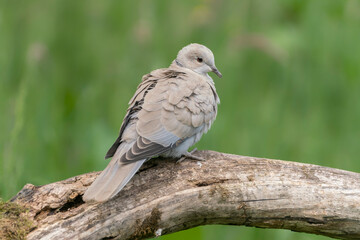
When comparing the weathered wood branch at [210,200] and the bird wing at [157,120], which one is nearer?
the weathered wood branch at [210,200]

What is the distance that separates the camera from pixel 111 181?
11.2 ft

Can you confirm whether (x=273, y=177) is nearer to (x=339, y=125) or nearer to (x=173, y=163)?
(x=173, y=163)

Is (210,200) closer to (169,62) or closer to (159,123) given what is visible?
(159,123)

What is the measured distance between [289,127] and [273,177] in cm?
256

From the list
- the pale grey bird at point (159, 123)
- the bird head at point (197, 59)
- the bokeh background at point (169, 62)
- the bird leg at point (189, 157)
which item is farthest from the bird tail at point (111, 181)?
the bird head at point (197, 59)

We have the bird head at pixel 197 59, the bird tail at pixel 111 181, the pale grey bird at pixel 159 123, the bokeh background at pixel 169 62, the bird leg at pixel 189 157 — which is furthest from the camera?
the bokeh background at pixel 169 62

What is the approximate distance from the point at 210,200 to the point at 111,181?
55 cm

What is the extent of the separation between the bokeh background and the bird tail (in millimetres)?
1262

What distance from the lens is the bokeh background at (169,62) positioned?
556 cm

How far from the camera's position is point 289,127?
620 centimetres

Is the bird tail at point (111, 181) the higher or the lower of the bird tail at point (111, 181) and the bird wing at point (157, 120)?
the lower

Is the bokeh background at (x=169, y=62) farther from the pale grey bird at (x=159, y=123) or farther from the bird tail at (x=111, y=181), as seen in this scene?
the bird tail at (x=111, y=181)

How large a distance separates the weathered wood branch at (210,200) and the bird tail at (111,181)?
0.24 ft

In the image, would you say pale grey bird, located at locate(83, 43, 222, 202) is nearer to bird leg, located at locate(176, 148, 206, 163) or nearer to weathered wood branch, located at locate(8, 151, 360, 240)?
bird leg, located at locate(176, 148, 206, 163)
